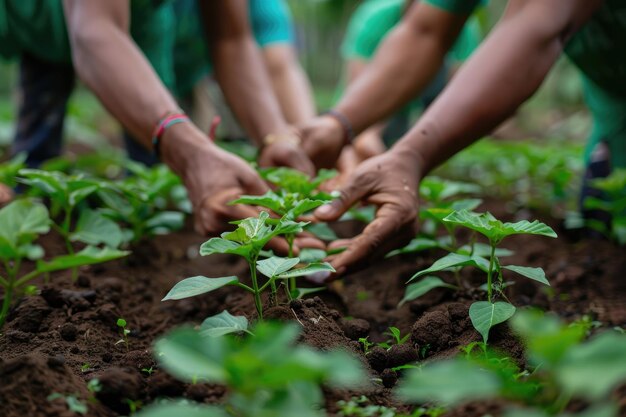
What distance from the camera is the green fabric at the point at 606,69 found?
219 centimetres

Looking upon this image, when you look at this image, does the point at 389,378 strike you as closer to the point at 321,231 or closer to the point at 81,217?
the point at 321,231

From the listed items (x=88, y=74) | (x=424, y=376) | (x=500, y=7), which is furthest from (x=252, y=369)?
(x=500, y=7)

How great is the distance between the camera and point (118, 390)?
978 millimetres

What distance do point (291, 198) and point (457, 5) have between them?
4.81 feet

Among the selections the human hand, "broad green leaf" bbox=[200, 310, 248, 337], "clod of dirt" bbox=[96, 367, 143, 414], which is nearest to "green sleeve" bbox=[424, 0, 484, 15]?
the human hand

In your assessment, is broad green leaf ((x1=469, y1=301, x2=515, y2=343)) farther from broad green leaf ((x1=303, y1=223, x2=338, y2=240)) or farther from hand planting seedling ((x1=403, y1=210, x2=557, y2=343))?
broad green leaf ((x1=303, y1=223, x2=338, y2=240))

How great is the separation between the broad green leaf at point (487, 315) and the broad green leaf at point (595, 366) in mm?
486

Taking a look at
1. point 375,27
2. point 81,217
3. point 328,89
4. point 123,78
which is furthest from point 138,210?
point 328,89

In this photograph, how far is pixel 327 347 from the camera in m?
1.14

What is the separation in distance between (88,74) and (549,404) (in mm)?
1736

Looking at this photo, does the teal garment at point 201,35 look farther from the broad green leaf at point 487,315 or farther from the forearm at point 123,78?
the broad green leaf at point 487,315

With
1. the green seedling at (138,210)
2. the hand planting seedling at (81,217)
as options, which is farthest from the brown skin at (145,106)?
the hand planting seedling at (81,217)

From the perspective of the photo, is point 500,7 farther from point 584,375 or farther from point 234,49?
point 584,375

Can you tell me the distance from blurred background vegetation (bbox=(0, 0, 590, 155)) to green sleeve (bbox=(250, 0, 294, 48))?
1.37 metres
